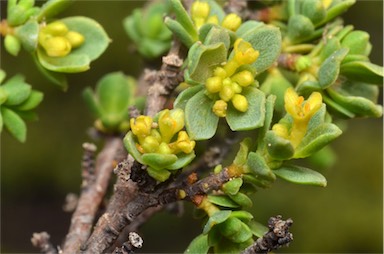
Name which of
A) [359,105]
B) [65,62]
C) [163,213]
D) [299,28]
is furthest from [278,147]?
[163,213]

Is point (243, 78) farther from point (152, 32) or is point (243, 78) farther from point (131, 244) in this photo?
point (152, 32)

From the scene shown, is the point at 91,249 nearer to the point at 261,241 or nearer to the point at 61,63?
the point at 261,241

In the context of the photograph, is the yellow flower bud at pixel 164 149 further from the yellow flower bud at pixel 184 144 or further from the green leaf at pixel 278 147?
the green leaf at pixel 278 147

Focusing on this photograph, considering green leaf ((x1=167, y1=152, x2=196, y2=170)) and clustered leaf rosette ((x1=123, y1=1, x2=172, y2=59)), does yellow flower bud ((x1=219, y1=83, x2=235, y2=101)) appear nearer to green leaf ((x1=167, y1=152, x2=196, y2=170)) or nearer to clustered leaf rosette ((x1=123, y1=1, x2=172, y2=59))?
green leaf ((x1=167, y1=152, x2=196, y2=170))

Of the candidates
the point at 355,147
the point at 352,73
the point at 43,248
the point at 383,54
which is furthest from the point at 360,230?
the point at 43,248

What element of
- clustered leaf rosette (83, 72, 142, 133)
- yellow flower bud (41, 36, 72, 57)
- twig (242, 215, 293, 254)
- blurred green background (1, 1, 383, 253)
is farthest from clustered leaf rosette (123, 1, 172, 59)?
blurred green background (1, 1, 383, 253)
